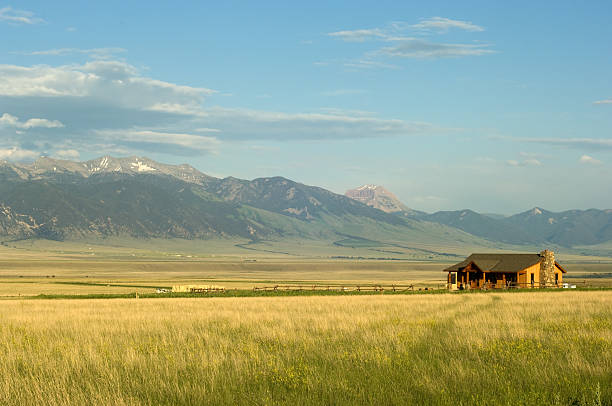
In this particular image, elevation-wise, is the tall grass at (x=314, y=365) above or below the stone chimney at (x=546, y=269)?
above

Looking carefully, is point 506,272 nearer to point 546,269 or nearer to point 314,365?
point 546,269

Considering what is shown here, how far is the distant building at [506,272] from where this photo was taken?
263ft

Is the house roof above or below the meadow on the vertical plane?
below

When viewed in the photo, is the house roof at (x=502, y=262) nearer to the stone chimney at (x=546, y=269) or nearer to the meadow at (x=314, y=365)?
the stone chimney at (x=546, y=269)

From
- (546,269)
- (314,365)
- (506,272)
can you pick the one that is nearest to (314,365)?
(314,365)

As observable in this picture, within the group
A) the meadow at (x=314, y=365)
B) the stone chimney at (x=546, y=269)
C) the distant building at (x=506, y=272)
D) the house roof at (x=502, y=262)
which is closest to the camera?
the meadow at (x=314, y=365)

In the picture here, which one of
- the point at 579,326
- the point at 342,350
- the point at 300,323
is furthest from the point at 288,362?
the point at 579,326

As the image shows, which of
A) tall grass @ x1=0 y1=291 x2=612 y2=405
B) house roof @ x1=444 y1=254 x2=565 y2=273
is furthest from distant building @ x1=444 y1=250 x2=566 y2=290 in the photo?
tall grass @ x1=0 y1=291 x2=612 y2=405

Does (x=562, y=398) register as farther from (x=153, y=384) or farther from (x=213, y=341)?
(x=213, y=341)

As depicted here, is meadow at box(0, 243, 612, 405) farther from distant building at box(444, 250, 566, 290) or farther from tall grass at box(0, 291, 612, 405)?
distant building at box(444, 250, 566, 290)

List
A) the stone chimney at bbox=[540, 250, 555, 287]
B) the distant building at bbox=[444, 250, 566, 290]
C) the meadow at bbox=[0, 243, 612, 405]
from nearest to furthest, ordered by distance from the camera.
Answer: the meadow at bbox=[0, 243, 612, 405]
the distant building at bbox=[444, 250, 566, 290]
the stone chimney at bbox=[540, 250, 555, 287]

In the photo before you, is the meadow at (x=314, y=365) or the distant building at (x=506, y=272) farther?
the distant building at (x=506, y=272)

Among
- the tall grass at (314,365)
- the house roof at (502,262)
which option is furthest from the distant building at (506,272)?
the tall grass at (314,365)

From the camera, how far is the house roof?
80.4 metres
